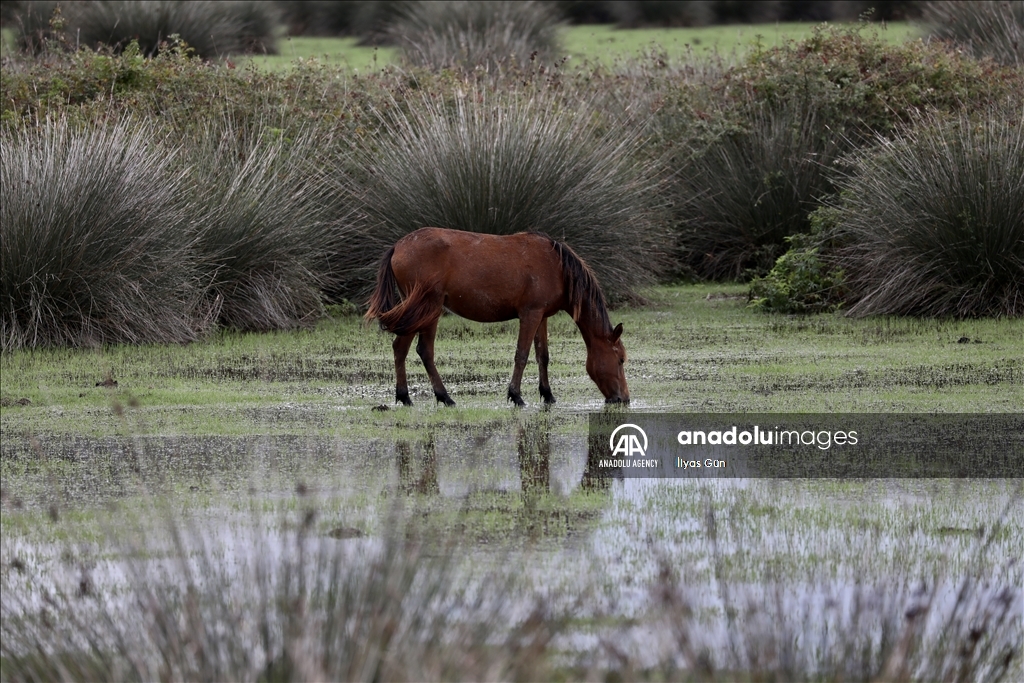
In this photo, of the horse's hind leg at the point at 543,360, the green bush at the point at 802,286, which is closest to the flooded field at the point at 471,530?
the horse's hind leg at the point at 543,360

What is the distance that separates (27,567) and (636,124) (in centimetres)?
1280

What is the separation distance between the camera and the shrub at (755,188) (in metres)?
16.8

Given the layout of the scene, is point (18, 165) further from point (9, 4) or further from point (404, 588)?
point (9, 4)

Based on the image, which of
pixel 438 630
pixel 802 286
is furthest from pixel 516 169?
pixel 438 630

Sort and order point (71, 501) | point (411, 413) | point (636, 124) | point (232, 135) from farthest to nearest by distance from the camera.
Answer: point (636, 124) < point (232, 135) < point (411, 413) < point (71, 501)

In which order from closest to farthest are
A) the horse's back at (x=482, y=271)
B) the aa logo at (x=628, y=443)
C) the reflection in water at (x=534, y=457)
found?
1. the reflection in water at (x=534, y=457)
2. the aa logo at (x=628, y=443)
3. the horse's back at (x=482, y=271)

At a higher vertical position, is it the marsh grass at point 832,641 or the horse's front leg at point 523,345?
the marsh grass at point 832,641

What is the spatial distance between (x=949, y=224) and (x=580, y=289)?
18.4 ft

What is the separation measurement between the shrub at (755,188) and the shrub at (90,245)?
6338 millimetres

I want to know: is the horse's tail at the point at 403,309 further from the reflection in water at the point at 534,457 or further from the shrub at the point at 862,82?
the shrub at the point at 862,82

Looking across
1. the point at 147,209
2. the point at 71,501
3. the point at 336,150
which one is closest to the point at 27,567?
the point at 71,501

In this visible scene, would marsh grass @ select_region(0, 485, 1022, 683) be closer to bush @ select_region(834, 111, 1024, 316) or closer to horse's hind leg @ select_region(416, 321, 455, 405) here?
horse's hind leg @ select_region(416, 321, 455, 405)

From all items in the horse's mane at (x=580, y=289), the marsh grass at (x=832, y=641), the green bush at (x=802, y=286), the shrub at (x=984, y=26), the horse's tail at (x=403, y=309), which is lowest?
the green bush at (x=802, y=286)

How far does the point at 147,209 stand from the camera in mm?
12602
